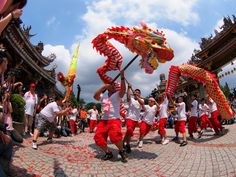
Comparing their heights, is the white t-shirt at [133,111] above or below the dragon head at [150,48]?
below

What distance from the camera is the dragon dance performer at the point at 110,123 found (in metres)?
5.45

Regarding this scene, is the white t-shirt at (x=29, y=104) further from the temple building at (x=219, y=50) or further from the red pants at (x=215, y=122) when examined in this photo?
the temple building at (x=219, y=50)

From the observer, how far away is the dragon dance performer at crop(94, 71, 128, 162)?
17.9ft

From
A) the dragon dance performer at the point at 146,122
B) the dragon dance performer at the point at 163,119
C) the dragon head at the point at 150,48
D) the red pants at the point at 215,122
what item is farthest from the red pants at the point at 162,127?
the dragon head at the point at 150,48

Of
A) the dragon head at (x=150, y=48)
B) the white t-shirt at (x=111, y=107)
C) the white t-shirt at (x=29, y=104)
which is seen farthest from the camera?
the white t-shirt at (x=29, y=104)

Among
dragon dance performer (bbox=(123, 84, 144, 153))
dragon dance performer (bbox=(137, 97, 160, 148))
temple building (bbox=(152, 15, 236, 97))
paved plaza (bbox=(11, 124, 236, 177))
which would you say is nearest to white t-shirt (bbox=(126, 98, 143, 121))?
dragon dance performer (bbox=(123, 84, 144, 153))

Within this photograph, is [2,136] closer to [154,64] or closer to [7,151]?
[7,151]

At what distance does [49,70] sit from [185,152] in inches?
918

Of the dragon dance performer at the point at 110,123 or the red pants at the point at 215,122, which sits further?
the red pants at the point at 215,122

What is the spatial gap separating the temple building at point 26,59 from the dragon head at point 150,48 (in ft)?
→ 23.9

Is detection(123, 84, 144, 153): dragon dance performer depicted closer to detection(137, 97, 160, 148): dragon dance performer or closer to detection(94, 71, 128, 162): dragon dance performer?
detection(137, 97, 160, 148): dragon dance performer

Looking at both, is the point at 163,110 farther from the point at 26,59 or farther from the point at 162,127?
the point at 26,59

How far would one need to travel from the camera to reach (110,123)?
5656 millimetres

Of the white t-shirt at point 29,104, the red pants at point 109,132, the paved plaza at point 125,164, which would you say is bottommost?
the paved plaza at point 125,164
